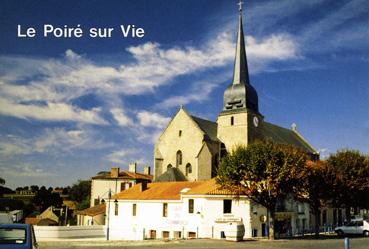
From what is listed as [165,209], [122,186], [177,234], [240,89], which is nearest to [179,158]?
[240,89]

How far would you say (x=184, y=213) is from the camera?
33.8 metres

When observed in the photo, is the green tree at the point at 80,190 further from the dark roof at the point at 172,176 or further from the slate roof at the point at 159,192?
the slate roof at the point at 159,192

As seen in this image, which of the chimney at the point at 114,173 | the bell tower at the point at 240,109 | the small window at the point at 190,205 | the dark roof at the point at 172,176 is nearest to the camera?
the small window at the point at 190,205

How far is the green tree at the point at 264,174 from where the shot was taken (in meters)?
30.3

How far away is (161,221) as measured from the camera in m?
36.2

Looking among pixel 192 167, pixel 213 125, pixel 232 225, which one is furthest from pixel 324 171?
pixel 213 125

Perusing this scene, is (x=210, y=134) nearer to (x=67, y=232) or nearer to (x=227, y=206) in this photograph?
(x=227, y=206)

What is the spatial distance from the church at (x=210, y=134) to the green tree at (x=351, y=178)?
15360mm

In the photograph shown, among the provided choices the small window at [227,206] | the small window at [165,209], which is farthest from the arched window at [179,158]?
the small window at [227,206]

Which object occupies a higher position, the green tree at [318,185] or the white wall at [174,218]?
the green tree at [318,185]

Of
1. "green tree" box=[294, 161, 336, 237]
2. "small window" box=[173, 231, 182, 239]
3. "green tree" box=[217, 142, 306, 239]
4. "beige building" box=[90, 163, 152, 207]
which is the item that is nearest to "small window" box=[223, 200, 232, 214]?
"green tree" box=[217, 142, 306, 239]

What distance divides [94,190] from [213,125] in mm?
21825

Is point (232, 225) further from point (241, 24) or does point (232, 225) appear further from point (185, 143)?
point (241, 24)

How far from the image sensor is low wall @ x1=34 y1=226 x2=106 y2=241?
33.6m
